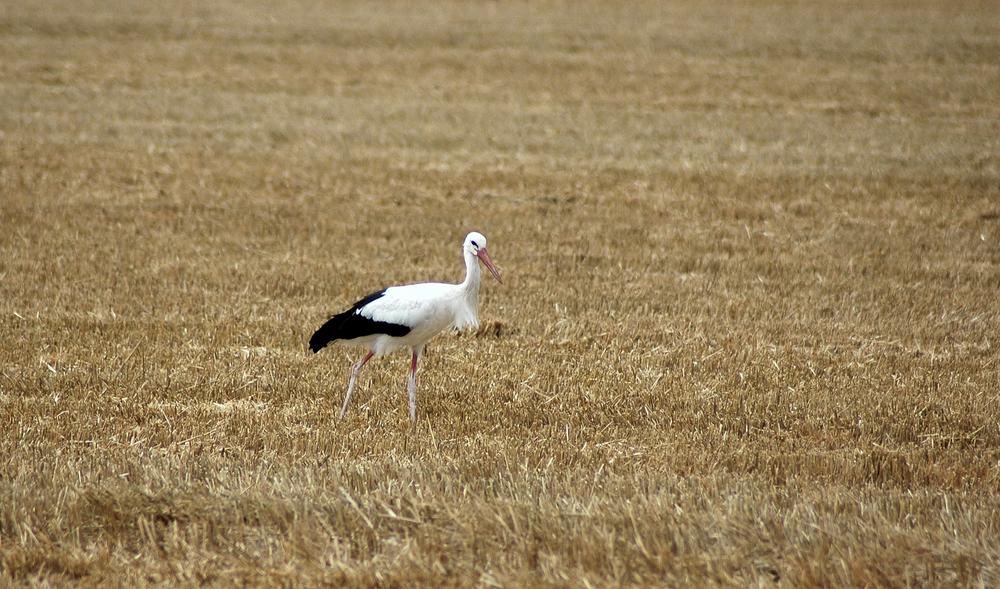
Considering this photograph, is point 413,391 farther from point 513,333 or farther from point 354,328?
point 513,333

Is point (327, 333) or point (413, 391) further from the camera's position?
point (327, 333)

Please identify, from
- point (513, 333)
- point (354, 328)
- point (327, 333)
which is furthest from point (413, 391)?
point (513, 333)

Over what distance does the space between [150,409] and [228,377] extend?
2.60ft

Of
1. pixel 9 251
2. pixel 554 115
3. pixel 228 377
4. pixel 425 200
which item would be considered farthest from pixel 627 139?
pixel 228 377

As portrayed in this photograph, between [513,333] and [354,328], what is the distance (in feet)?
6.98

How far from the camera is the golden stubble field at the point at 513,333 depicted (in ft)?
17.6

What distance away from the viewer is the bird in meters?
7.93

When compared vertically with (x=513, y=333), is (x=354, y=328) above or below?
above

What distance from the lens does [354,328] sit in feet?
26.6

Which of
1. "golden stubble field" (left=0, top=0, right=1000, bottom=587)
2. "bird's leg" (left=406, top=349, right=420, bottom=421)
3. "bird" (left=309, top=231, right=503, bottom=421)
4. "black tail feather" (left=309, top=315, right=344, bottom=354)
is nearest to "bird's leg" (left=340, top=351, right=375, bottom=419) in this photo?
"bird" (left=309, top=231, right=503, bottom=421)

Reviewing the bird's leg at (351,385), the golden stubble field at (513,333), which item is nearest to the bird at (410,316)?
the bird's leg at (351,385)

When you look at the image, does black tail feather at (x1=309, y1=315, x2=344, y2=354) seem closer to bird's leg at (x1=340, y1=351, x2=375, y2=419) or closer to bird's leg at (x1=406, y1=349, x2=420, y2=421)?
bird's leg at (x1=340, y1=351, x2=375, y2=419)

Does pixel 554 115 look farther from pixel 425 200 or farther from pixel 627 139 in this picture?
pixel 425 200

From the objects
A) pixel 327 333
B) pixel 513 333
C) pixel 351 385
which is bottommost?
pixel 513 333
